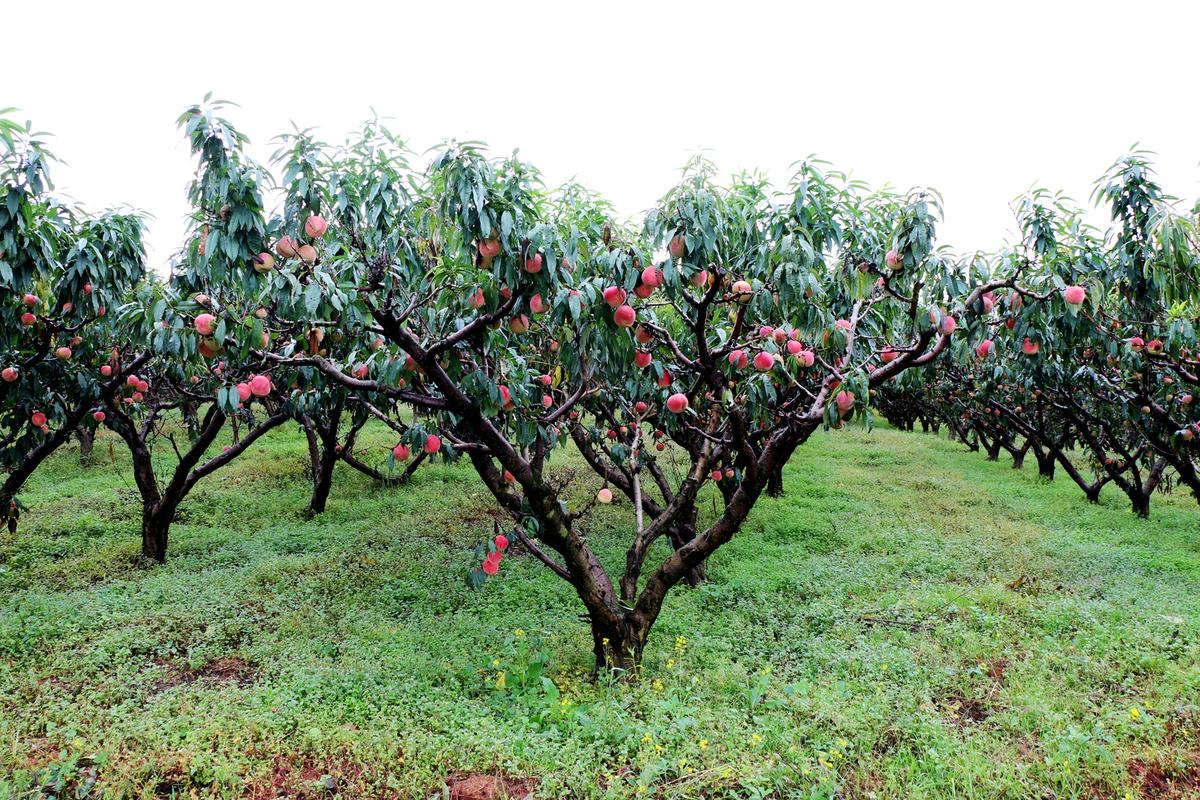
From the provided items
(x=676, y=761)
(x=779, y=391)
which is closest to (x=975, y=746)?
(x=676, y=761)

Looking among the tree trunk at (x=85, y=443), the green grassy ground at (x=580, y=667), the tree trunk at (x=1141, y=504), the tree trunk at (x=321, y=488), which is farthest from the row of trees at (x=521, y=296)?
the tree trunk at (x=85, y=443)

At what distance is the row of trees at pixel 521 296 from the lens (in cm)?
338

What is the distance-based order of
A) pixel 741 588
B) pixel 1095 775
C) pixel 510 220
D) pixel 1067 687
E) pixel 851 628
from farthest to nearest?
1. pixel 741 588
2. pixel 851 628
3. pixel 1067 687
4. pixel 1095 775
5. pixel 510 220

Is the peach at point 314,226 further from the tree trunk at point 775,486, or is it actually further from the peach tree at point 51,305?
the tree trunk at point 775,486

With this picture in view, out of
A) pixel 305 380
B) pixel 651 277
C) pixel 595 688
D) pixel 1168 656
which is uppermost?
pixel 651 277

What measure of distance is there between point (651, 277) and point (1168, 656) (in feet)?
15.3

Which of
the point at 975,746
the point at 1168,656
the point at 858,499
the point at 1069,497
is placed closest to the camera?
the point at 975,746

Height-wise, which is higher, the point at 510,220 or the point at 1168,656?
the point at 510,220

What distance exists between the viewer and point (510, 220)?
3.21 meters

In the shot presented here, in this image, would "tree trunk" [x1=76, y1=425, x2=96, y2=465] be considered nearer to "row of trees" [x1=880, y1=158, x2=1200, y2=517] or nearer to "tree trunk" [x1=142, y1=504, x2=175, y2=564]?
"tree trunk" [x1=142, y1=504, x2=175, y2=564]

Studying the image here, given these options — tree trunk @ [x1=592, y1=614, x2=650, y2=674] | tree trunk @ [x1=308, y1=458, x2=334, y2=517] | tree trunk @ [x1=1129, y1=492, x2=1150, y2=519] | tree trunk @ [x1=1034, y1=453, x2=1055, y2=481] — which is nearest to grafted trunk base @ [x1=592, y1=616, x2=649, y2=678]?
tree trunk @ [x1=592, y1=614, x2=650, y2=674]

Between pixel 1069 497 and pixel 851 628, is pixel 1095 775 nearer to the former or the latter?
pixel 851 628

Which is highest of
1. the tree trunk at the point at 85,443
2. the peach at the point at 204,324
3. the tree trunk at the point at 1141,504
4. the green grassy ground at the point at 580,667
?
the peach at the point at 204,324

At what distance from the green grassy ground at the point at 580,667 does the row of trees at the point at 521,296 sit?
939 millimetres
